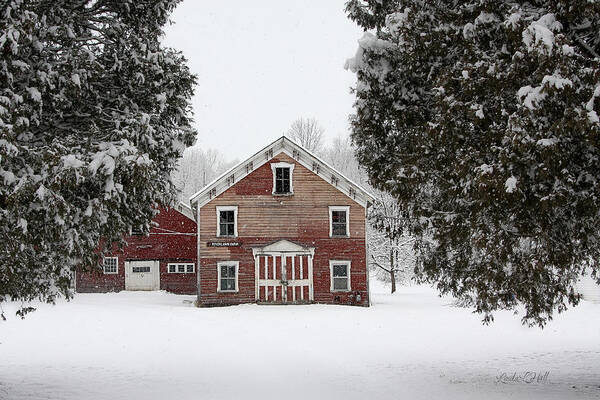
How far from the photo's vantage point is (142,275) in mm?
37438

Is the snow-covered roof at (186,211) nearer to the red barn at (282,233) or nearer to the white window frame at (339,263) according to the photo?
the red barn at (282,233)

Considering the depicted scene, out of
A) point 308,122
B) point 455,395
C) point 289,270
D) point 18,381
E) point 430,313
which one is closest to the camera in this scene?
point 455,395

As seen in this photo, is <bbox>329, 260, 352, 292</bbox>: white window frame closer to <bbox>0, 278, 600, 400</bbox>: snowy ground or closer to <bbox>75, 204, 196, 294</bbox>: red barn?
<bbox>0, 278, 600, 400</bbox>: snowy ground

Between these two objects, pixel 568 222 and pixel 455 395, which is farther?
pixel 455 395

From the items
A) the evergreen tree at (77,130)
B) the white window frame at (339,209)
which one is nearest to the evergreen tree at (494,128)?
the evergreen tree at (77,130)

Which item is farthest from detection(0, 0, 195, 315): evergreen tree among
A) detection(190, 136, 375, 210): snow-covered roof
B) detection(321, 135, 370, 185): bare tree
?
detection(321, 135, 370, 185): bare tree

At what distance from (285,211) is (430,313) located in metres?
8.61

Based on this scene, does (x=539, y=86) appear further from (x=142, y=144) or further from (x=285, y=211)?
(x=285, y=211)

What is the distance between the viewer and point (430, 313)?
2731 cm

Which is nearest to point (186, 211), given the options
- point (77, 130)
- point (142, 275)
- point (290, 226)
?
point (142, 275)

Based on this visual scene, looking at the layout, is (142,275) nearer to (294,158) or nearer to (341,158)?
(294,158)

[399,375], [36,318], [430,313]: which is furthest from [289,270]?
[399,375]

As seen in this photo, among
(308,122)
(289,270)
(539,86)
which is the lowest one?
(289,270)

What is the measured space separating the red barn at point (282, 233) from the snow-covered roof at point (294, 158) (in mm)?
50
